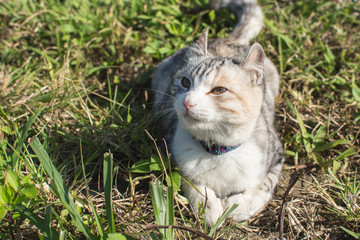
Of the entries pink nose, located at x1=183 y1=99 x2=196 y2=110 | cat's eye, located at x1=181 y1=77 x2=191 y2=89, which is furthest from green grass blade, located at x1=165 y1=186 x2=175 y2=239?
cat's eye, located at x1=181 y1=77 x2=191 y2=89

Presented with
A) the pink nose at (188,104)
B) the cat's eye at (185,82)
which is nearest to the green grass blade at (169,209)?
the pink nose at (188,104)

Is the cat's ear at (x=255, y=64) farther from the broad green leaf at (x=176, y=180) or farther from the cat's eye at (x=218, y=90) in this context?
the broad green leaf at (x=176, y=180)

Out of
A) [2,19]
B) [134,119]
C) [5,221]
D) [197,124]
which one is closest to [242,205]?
[197,124]

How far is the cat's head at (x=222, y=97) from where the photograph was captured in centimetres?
216

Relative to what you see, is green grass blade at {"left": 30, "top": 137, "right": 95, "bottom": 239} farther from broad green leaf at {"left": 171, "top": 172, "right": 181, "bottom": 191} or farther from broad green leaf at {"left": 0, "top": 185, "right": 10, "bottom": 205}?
broad green leaf at {"left": 171, "top": 172, "right": 181, "bottom": 191}

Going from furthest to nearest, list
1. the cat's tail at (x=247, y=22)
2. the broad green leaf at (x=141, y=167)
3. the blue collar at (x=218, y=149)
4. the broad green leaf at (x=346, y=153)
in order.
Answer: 1. the cat's tail at (x=247, y=22)
2. the broad green leaf at (x=346, y=153)
3. the broad green leaf at (x=141, y=167)
4. the blue collar at (x=218, y=149)

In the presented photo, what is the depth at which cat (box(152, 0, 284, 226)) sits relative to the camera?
220 cm

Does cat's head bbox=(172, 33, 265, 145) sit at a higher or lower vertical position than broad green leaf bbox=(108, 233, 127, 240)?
higher

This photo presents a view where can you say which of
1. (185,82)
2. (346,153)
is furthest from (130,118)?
(346,153)

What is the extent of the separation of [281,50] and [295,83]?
436 millimetres

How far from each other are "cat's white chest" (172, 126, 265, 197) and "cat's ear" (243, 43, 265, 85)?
1.67ft

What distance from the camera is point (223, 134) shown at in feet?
7.48

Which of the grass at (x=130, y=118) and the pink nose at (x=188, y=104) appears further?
the grass at (x=130, y=118)

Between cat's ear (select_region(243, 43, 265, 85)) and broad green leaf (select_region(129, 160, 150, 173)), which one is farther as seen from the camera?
broad green leaf (select_region(129, 160, 150, 173))
